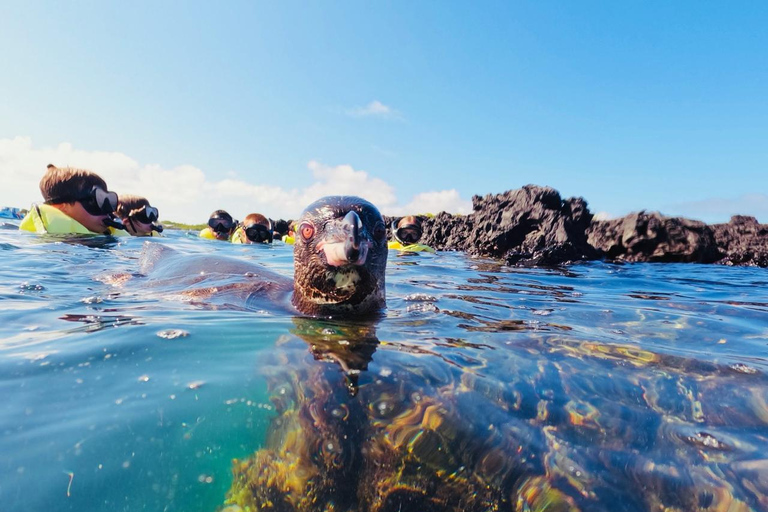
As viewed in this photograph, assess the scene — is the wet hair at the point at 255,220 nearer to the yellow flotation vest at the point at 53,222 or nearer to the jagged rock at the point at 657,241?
the yellow flotation vest at the point at 53,222

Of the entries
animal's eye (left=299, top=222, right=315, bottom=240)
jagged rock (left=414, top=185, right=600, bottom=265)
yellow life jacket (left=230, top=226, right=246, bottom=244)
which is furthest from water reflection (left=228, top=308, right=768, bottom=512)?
yellow life jacket (left=230, top=226, right=246, bottom=244)

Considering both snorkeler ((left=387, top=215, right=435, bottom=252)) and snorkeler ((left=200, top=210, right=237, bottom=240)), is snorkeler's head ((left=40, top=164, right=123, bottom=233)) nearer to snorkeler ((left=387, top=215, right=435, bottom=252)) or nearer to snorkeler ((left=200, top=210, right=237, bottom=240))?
snorkeler ((left=200, top=210, right=237, bottom=240))

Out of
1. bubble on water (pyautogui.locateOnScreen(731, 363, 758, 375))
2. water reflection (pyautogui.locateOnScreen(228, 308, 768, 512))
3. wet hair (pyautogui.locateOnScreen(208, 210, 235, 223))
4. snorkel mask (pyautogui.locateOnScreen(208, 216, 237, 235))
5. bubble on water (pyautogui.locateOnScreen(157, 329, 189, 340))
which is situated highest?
wet hair (pyautogui.locateOnScreen(208, 210, 235, 223))

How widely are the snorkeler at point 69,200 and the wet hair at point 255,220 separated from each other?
467 centimetres

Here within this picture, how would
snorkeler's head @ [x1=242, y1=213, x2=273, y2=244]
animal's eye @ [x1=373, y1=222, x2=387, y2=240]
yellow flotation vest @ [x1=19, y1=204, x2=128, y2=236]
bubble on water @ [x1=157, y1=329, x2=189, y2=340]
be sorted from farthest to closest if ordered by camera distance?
snorkeler's head @ [x1=242, y1=213, x2=273, y2=244]
yellow flotation vest @ [x1=19, y1=204, x2=128, y2=236]
animal's eye @ [x1=373, y1=222, x2=387, y2=240]
bubble on water @ [x1=157, y1=329, x2=189, y2=340]

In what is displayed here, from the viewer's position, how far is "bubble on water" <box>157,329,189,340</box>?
7.91ft

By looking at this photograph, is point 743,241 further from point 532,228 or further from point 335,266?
point 335,266

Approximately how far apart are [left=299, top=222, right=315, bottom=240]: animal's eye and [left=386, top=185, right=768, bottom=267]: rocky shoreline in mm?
9908

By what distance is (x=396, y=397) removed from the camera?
1.78m

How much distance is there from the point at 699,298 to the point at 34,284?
25.9 ft

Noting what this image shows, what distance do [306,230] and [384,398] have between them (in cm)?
173

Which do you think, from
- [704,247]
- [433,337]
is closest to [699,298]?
[433,337]

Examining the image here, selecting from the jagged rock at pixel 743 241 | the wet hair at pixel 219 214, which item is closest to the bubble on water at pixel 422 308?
the wet hair at pixel 219 214

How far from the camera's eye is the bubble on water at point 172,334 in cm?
241
